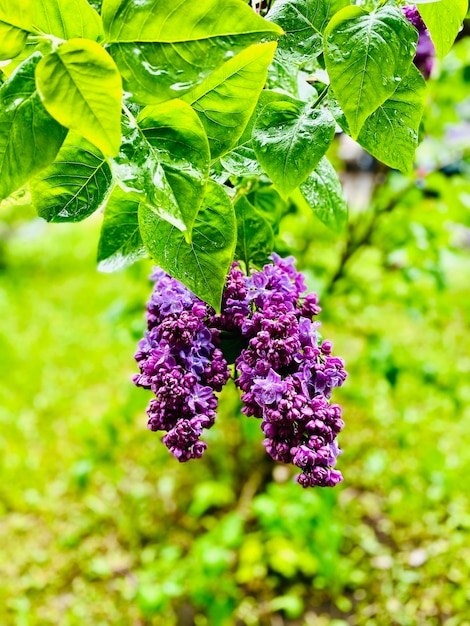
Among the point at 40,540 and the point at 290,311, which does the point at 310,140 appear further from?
the point at 40,540

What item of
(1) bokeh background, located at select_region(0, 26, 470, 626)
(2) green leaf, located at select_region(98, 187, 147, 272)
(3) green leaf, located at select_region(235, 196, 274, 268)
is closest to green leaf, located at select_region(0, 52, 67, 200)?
(2) green leaf, located at select_region(98, 187, 147, 272)

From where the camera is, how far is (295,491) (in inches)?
68.7

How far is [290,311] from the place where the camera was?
48 centimetres

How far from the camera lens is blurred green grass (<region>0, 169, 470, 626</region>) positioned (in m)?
1.63

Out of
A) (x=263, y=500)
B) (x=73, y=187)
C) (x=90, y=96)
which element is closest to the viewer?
(x=90, y=96)

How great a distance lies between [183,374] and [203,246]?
0.10m

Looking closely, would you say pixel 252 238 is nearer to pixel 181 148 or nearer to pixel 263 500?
pixel 181 148

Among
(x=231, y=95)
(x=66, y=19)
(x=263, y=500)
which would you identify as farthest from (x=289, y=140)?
(x=263, y=500)

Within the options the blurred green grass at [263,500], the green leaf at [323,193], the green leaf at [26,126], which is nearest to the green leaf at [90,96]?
the green leaf at [26,126]

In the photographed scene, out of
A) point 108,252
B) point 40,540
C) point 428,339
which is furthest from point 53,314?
point 108,252

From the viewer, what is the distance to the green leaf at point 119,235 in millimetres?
468

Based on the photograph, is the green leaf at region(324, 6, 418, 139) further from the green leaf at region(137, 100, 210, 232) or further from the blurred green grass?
the blurred green grass

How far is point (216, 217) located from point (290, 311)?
0.34ft

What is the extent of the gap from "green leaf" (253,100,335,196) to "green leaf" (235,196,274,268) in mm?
112
